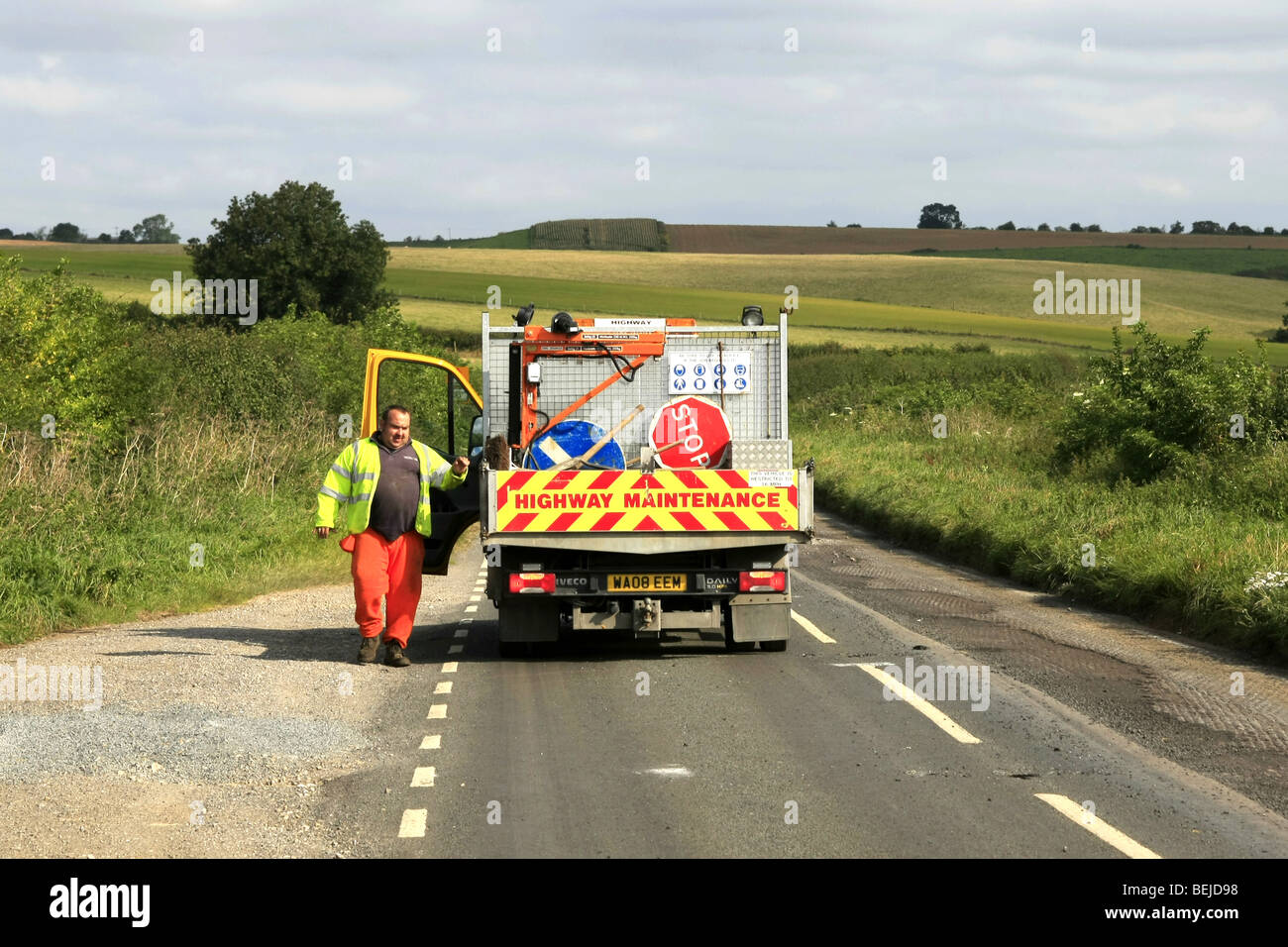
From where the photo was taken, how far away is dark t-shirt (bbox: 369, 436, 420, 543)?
1261 centimetres

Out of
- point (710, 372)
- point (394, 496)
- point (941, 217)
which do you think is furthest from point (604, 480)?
point (941, 217)

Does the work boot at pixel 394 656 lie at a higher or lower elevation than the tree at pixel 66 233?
lower

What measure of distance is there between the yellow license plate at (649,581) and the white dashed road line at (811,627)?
1726 millimetres

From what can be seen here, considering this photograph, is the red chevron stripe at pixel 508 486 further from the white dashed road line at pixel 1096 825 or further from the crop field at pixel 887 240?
the crop field at pixel 887 240

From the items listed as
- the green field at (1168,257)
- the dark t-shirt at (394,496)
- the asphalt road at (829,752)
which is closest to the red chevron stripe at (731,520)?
the asphalt road at (829,752)

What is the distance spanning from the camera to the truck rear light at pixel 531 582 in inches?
495

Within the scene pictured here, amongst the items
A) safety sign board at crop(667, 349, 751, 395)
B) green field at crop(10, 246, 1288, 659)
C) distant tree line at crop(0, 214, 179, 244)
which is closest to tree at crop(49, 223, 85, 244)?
distant tree line at crop(0, 214, 179, 244)

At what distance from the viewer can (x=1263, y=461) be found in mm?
20500

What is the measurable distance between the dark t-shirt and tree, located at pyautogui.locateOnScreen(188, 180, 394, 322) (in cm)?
6796

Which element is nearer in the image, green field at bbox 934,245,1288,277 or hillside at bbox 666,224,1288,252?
green field at bbox 934,245,1288,277

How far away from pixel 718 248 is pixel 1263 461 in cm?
9345

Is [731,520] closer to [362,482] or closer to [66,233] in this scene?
[362,482]

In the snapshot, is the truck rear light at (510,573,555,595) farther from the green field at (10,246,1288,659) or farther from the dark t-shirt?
the green field at (10,246,1288,659)
